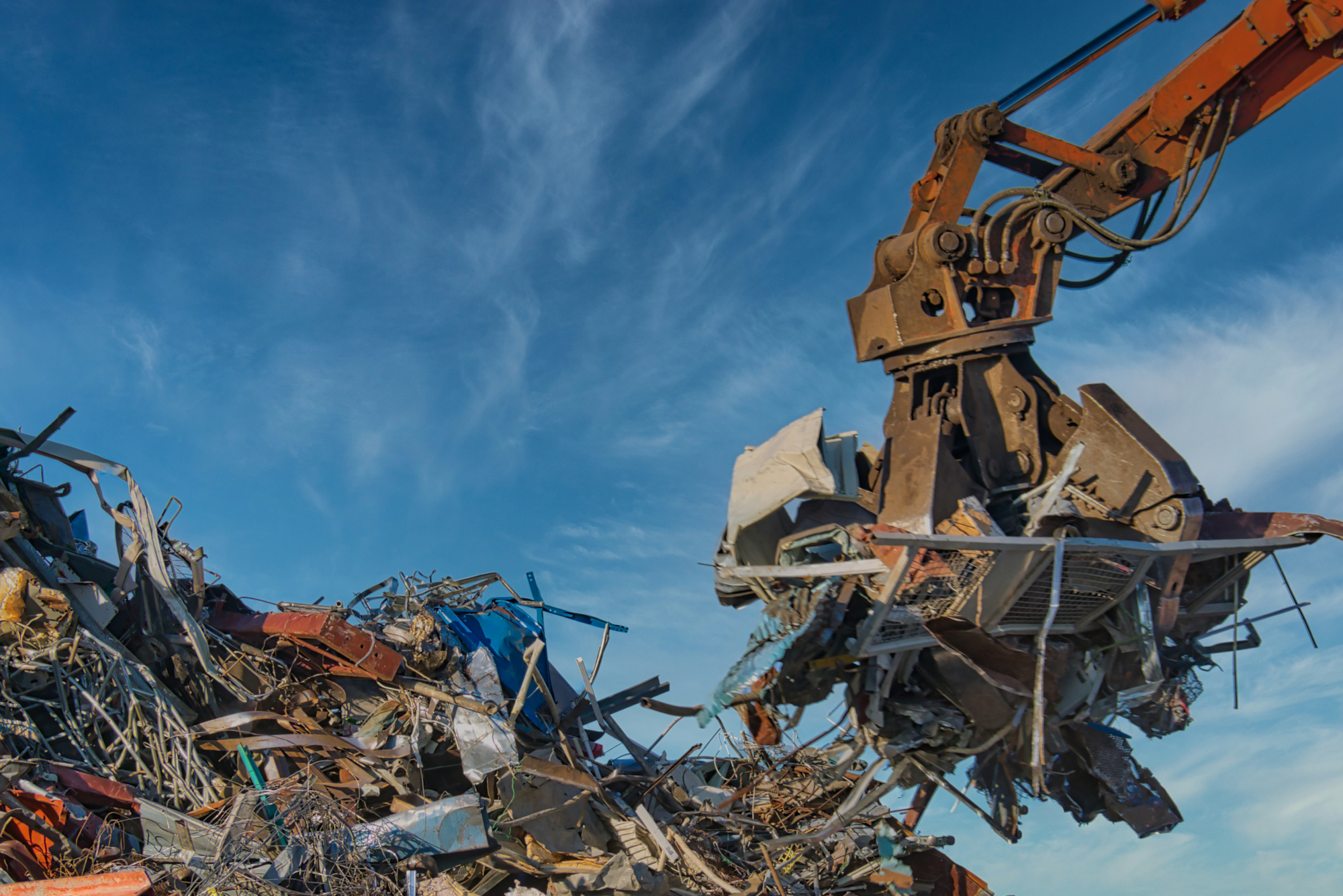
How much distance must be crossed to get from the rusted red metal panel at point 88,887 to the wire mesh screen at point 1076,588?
5.72 m

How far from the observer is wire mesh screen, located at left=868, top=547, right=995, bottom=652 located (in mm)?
5426

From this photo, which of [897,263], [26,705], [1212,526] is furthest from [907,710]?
[26,705]

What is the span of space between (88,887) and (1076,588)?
6.53 meters

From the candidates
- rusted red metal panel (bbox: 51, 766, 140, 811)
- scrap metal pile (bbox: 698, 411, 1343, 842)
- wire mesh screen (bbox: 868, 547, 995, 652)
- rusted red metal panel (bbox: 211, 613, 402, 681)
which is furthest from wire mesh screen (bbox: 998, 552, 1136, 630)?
rusted red metal panel (bbox: 51, 766, 140, 811)

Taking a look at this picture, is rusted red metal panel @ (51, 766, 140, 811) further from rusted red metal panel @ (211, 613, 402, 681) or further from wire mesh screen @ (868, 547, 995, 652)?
wire mesh screen @ (868, 547, 995, 652)

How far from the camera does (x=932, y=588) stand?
550 cm

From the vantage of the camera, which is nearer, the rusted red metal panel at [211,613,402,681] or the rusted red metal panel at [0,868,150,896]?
the rusted red metal panel at [0,868,150,896]

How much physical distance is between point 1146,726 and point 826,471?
360 cm

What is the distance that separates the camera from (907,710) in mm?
6031

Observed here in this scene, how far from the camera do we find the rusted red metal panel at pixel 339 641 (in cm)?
936

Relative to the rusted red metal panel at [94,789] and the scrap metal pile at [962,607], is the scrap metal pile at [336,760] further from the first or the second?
the scrap metal pile at [962,607]

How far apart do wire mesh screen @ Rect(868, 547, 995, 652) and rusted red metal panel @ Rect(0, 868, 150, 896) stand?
4897 mm

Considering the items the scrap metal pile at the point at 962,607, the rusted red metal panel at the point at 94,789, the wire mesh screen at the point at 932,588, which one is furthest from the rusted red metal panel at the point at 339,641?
the wire mesh screen at the point at 932,588

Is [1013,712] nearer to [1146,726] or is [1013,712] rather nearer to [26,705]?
[1146,726]
